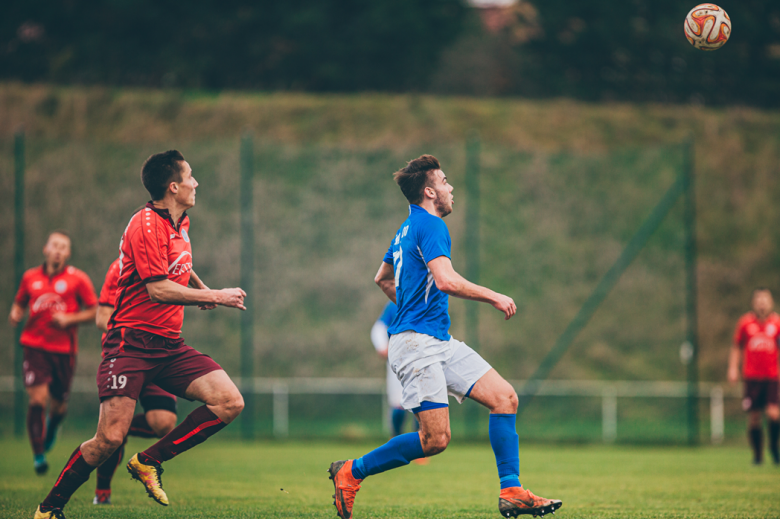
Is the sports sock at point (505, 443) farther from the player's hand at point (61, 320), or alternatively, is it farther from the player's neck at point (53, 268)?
the player's neck at point (53, 268)

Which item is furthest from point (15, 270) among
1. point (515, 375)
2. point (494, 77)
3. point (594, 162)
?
point (494, 77)

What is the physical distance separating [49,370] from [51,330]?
41cm

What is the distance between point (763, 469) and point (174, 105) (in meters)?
15.7

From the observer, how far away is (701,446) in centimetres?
1348

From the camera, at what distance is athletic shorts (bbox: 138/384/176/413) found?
5828 mm

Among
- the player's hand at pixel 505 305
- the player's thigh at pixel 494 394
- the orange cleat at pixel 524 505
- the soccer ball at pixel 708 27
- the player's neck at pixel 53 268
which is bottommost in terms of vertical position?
the orange cleat at pixel 524 505

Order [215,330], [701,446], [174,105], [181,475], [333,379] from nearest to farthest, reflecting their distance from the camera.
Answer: [181,475] → [701,446] → [215,330] → [333,379] → [174,105]

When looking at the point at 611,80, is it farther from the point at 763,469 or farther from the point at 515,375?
the point at 763,469

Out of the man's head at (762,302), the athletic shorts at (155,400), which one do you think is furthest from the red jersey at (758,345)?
the athletic shorts at (155,400)

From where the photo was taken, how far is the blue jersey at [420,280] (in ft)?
15.9

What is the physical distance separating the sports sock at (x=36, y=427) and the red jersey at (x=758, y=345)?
26.6ft

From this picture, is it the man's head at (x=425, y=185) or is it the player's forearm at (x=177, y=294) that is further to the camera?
the man's head at (x=425, y=185)

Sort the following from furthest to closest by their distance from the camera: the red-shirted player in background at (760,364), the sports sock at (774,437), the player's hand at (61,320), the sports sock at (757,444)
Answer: the red-shirted player in background at (760,364)
the sports sock at (774,437)
the sports sock at (757,444)
the player's hand at (61,320)

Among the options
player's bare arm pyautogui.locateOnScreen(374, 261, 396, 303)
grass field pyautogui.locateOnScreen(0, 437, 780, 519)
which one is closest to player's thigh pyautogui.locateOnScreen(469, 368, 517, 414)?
player's bare arm pyautogui.locateOnScreen(374, 261, 396, 303)
